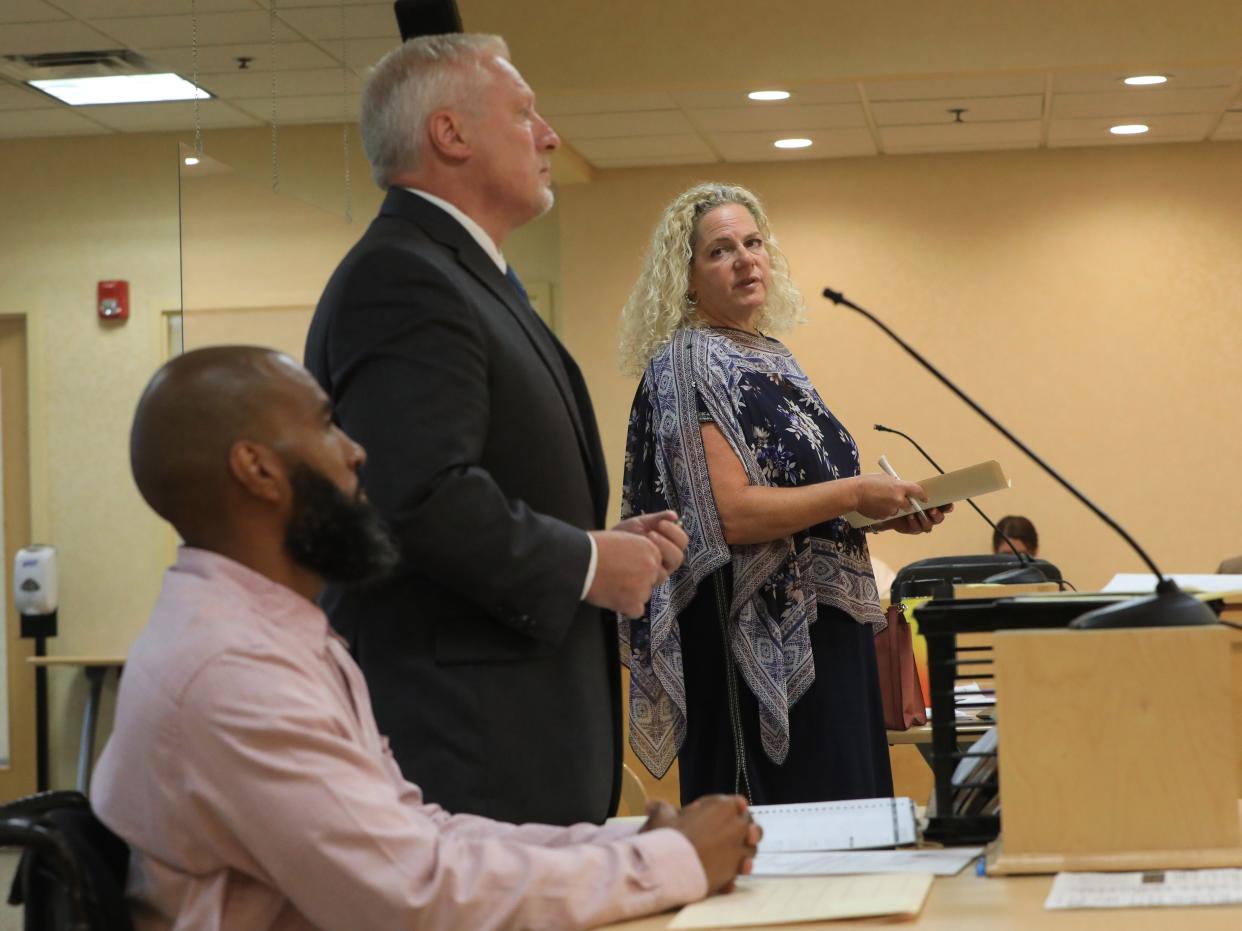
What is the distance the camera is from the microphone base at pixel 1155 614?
4.65 ft

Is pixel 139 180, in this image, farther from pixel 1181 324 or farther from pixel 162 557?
pixel 1181 324

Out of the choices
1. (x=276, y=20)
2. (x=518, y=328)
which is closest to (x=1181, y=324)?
(x=276, y=20)

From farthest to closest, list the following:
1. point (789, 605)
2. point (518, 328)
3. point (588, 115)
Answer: point (588, 115) < point (789, 605) < point (518, 328)

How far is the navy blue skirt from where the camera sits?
8.53ft

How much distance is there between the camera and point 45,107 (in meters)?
6.71

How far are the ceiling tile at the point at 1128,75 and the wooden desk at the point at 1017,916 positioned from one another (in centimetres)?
519

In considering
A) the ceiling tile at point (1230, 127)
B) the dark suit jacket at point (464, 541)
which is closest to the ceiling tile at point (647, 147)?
the ceiling tile at point (1230, 127)

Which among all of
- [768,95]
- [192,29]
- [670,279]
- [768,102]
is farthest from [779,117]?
[670,279]

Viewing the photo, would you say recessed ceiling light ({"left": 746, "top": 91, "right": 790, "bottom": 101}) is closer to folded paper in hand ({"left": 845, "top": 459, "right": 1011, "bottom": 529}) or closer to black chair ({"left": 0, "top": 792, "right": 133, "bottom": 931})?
folded paper in hand ({"left": 845, "top": 459, "right": 1011, "bottom": 529})

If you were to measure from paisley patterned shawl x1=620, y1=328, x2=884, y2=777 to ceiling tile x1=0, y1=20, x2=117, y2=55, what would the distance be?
385 cm

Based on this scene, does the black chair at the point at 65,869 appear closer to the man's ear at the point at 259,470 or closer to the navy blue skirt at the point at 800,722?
the man's ear at the point at 259,470

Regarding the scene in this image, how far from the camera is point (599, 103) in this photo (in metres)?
6.43

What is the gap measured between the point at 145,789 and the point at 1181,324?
729 cm

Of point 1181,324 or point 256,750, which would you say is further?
point 1181,324
